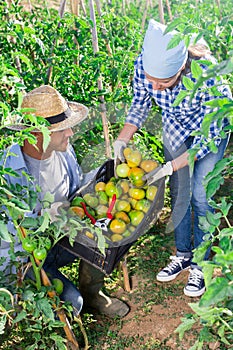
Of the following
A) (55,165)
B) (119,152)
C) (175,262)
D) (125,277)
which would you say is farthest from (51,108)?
(175,262)

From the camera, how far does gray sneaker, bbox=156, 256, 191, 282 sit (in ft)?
9.25

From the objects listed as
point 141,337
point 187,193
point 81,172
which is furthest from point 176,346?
point 81,172

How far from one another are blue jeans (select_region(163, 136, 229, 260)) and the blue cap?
47 cm

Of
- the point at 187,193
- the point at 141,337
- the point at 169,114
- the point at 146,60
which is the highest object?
the point at 146,60

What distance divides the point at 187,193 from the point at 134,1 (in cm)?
487

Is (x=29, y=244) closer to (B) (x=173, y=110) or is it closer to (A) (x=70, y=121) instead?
(A) (x=70, y=121)

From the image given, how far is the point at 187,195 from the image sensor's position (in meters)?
2.70

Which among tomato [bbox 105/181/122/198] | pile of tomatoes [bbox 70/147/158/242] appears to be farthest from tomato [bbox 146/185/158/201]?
tomato [bbox 105/181/122/198]

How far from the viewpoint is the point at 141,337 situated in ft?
8.18

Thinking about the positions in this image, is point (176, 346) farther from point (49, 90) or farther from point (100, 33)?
point (100, 33)

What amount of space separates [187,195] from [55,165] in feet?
2.42

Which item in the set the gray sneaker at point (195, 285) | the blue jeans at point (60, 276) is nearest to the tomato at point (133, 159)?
the blue jeans at point (60, 276)

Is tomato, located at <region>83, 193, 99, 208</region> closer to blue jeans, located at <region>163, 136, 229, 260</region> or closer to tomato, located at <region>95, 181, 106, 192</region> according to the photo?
tomato, located at <region>95, 181, 106, 192</region>

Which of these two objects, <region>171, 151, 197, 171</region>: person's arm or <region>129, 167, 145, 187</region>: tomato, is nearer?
<region>129, 167, 145, 187</region>: tomato
